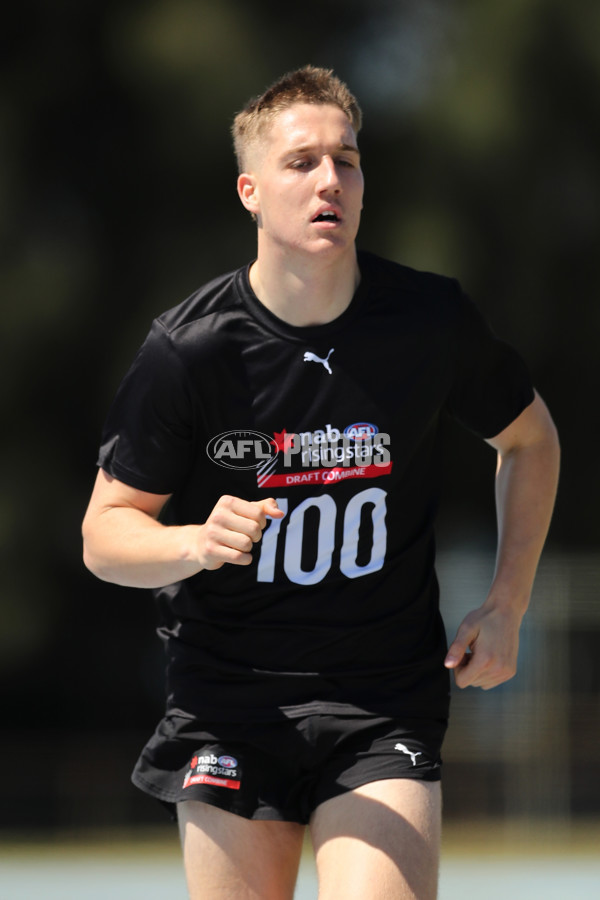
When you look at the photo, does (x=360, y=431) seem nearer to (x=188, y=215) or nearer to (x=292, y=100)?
(x=292, y=100)

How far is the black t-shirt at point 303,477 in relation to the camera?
296 cm

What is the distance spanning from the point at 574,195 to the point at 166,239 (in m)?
3.10

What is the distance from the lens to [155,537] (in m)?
2.81

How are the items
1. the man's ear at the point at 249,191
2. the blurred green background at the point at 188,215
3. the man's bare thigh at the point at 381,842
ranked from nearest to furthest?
the man's bare thigh at the point at 381,842, the man's ear at the point at 249,191, the blurred green background at the point at 188,215

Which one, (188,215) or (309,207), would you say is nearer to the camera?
(309,207)

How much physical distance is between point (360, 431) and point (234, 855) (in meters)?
0.95

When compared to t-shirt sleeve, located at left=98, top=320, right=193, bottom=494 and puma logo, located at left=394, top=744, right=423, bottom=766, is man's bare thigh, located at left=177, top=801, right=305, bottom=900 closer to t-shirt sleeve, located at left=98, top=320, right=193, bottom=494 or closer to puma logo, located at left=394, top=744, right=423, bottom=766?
puma logo, located at left=394, top=744, right=423, bottom=766

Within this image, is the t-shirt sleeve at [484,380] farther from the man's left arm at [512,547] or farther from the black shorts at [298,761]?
the black shorts at [298,761]

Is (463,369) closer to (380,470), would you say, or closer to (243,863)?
(380,470)

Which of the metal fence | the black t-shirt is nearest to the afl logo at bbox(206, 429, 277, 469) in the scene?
the black t-shirt

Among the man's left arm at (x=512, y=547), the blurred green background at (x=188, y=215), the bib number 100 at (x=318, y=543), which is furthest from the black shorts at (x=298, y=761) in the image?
the blurred green background at (x=188, y=215)

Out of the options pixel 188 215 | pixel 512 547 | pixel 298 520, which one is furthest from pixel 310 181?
pixel 188 215

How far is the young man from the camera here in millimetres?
2920

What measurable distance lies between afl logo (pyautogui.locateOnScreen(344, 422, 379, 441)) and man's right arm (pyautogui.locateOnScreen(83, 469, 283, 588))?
385 mm
